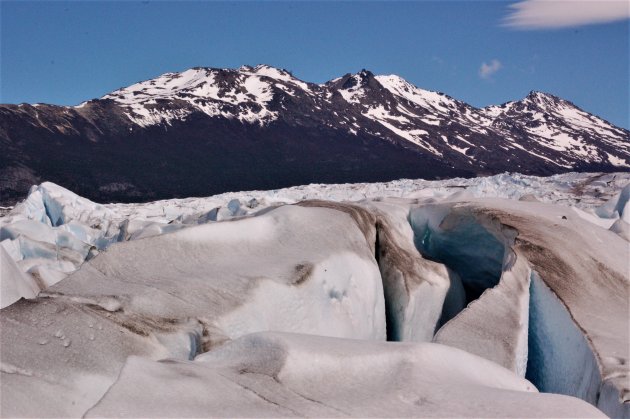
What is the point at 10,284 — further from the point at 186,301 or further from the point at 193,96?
the point at 193,96

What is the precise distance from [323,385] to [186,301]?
1708 millimetres

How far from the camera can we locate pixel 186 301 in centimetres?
465

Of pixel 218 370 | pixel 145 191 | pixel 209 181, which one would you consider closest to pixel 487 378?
pixel 218 370

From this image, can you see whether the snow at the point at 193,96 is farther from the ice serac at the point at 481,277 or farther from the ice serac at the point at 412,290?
the ice serac at the point at 412,290

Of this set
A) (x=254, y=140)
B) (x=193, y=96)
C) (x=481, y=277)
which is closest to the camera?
(x=481, y=277)

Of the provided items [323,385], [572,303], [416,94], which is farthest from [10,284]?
[416,94]

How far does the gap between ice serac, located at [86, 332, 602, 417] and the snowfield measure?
0.04 ft

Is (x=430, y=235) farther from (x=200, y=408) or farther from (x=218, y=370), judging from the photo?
(x=200, y=408)

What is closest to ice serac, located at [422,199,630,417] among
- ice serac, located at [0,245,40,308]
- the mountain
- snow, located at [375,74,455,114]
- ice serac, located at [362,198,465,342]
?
ice serac, located at [362,198,465,342]

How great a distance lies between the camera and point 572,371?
5020mm

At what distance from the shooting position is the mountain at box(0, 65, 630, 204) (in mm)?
57094

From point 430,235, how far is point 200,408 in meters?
5.48

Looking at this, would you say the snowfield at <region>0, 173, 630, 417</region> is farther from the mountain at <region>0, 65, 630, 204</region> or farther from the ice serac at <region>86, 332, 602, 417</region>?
the mountain at <region>0, 65, 630, 204</region>

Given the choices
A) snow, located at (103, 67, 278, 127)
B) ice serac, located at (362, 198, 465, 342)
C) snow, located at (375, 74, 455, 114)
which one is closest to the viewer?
ice serac, located at (362, 198, 465, 342)
